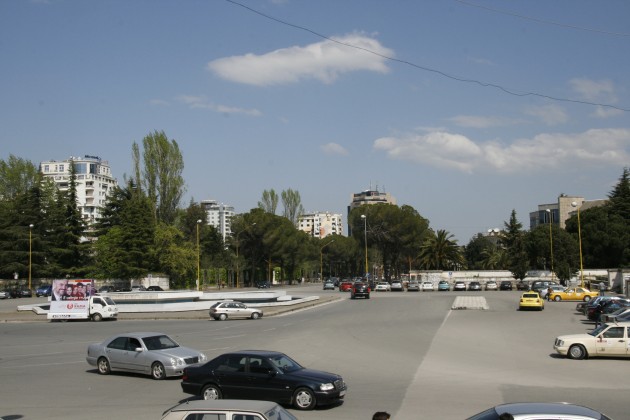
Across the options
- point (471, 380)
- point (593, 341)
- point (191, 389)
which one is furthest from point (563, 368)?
point (191, 389)

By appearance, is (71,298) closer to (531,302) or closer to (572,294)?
(531,302)

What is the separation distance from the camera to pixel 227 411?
7750 mm

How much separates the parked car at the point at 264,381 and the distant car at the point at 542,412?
6769 millimetres

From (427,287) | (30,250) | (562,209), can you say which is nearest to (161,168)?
(30,250)

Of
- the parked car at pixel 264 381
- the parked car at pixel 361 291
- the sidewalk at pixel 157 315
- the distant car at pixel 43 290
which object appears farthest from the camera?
the distant car at pixel 43 290

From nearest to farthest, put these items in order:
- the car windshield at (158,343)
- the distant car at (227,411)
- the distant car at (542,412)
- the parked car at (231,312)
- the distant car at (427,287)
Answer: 1. the distant car at (542,412)
2. the distant car at (227,411)
3. the car windshield at (158,343)
4. the parked car at (231,312)
5. the distant car at (427,287)

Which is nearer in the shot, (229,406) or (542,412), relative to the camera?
(542,412)

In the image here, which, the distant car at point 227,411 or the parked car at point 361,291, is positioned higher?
the distant car at point 227,411

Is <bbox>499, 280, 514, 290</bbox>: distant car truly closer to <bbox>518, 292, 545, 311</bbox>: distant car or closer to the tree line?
the tree line

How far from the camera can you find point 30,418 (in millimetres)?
13086

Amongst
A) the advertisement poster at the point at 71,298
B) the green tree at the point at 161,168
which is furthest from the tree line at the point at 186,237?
the advertisement poster at the point at 71,298

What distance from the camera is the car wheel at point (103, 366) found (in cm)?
1900

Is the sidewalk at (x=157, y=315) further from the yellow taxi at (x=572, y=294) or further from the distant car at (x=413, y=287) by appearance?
the distant car at (x=413, y=287)

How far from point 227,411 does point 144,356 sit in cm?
1126
